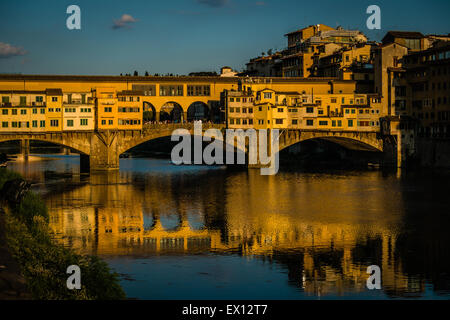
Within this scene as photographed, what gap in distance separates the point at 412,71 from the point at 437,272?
50.8 meters

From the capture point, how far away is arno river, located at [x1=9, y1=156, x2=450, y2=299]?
23.1 m

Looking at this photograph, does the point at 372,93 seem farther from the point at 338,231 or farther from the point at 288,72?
the point at 338,231

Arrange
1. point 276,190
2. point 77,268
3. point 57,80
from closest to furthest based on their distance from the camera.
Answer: point 77,268
point 276,190
point 57,80

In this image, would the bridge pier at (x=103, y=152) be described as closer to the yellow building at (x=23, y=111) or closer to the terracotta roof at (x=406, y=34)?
the yellow building at (x=23, y=111)

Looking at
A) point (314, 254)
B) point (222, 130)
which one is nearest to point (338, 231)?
point (314, 254)

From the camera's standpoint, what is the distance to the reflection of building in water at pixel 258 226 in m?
25.7

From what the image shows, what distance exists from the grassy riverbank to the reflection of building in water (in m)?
4.31

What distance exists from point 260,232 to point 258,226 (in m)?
1.82

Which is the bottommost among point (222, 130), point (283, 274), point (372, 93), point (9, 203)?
point (283, 274)

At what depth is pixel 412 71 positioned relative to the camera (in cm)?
7150

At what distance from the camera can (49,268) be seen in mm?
20516

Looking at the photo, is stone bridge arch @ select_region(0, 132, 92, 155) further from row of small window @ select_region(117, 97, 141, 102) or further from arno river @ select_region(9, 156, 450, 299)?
arno river @ select_region(9, 156, 450, 299)

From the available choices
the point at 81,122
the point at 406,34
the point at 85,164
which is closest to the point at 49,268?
the point at 81,122

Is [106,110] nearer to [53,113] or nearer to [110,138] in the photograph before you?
[110,138]
